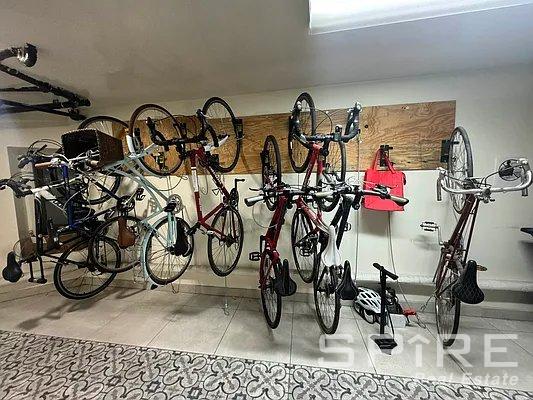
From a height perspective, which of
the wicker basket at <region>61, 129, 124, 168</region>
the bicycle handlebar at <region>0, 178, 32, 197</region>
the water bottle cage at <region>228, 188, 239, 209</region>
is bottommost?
the water bottle cage at <region>228, 188, 239, 209</region>

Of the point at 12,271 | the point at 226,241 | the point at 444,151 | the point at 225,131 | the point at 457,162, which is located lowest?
the point at 12,271

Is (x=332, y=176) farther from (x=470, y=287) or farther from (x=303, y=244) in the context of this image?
(x=470, y=287)

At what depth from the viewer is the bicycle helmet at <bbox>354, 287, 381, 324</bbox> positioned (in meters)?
2.05

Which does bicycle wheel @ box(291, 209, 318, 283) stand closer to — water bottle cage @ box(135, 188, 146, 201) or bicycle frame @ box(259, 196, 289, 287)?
bicycle frame @ box(259, 196, 289, 287)

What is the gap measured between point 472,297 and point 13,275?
4033mm

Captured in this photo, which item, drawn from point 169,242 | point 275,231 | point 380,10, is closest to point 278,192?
point 275,231

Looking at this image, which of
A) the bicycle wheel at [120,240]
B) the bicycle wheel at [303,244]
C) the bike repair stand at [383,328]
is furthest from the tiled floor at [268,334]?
the bicycle wheel at [120,240]

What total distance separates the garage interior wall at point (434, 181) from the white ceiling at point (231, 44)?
0.14 metres

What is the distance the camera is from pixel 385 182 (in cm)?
225

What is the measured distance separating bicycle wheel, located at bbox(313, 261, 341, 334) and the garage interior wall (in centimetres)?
67

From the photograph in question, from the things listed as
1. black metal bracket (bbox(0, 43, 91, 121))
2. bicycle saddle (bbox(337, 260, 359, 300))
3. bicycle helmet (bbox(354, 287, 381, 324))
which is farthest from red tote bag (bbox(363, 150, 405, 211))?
black metal bracket (bbox(0, 43, 91, 121))

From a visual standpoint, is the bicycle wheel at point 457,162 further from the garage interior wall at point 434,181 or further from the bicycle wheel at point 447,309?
the bicycle wheel at point 447,309

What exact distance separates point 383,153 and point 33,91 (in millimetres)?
3810

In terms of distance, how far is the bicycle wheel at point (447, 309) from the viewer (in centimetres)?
177
